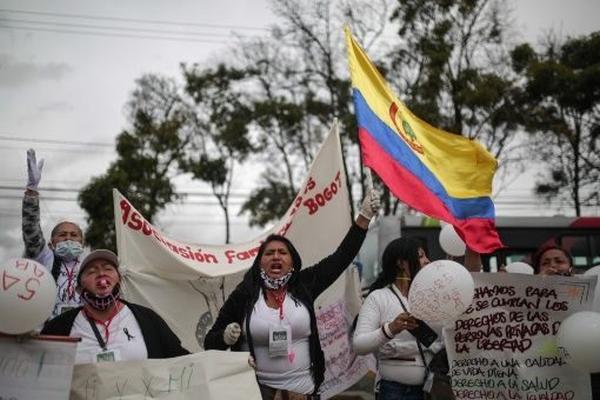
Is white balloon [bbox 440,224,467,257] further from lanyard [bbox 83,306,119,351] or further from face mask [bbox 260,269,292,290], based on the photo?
lanyard [bbox 83,306,119,351]

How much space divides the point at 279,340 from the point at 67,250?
73.7 inches

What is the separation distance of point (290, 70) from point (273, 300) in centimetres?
2104

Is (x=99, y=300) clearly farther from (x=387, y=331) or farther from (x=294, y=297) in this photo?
(x=387, y=331)

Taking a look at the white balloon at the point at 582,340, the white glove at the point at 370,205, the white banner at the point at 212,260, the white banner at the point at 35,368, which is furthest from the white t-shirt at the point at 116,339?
the white balloon at the point at 582,340

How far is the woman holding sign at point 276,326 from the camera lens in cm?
370

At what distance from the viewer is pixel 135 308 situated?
3.62m

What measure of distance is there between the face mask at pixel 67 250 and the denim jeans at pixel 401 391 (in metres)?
2.36

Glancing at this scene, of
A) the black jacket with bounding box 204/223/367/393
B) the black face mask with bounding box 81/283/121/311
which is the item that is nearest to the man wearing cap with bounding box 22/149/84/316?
the black face mask with bounding box 81/283/121/311

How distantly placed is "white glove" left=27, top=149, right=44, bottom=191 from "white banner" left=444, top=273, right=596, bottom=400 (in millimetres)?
2825

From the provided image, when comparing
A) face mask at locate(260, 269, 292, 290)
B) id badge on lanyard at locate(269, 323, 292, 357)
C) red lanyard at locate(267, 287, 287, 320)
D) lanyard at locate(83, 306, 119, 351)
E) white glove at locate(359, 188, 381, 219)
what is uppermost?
white glove at locate(359, 188, 381, 219)

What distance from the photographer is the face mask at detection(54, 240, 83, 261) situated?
4664 mm

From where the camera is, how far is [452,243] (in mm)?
5949

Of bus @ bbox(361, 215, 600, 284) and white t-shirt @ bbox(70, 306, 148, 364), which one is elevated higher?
bus @ bbox(361, 215, 600, 284)

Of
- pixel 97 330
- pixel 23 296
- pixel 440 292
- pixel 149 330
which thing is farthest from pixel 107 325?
pixel 440 292
